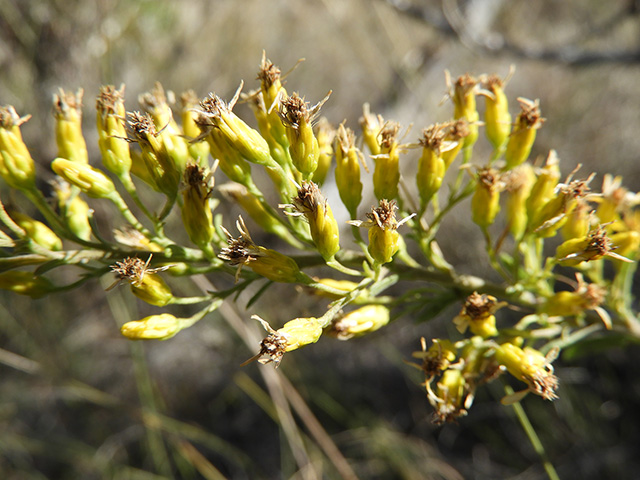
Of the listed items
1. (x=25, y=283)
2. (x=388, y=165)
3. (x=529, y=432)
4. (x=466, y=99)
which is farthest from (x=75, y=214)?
(x=529, y=432)

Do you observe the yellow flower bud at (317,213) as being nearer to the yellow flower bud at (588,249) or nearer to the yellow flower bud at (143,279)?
the yellow flower bud at (143,279)

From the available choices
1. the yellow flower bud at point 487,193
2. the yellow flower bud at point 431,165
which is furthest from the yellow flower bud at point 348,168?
the yellow flower bud at point 487,193

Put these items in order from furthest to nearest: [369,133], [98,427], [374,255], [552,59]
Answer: [98,427], [552,59], [369,133], [374,255]

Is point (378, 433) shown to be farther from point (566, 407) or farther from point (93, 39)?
point (93, 39)

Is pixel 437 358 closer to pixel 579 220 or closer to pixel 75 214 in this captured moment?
pixel 579 220

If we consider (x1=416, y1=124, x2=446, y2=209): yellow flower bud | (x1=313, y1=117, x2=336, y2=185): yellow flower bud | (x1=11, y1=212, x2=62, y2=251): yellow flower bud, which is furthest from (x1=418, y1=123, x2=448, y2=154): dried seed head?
(x1=11, y1=212, x2=62, y2=251): yellow flower bud

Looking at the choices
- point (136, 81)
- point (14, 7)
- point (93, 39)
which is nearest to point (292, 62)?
→ point (136, 81)

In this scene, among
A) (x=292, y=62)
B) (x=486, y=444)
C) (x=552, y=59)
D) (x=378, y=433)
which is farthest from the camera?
(x=292, y=62)
